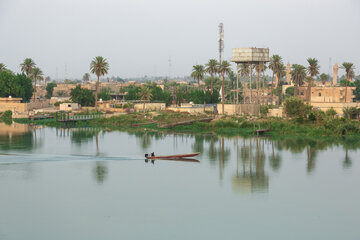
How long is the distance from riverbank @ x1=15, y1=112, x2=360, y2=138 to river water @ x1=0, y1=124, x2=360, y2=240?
19.4 ft

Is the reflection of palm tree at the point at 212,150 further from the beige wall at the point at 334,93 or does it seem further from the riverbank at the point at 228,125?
the beige wall at the point at 334,93

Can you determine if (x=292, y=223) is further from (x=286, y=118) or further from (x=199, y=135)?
(x=286, y=118)

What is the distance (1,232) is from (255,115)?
60.5 m

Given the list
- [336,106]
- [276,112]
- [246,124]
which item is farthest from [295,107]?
[336,106]

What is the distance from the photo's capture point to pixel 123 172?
49406 mm

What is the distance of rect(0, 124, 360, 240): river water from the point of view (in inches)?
1288

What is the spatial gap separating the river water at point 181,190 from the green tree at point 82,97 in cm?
4179

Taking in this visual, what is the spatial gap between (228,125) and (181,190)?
126ft

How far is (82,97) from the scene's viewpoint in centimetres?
10944

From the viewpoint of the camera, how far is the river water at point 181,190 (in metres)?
32.7

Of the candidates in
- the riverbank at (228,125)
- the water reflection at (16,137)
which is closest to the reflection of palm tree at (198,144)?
the riverbank at (228,125)

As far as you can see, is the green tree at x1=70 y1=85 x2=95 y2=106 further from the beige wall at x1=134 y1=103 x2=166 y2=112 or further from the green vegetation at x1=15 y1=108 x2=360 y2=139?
the green vegetation at x1=15 y1=108 x2=360 y2=139

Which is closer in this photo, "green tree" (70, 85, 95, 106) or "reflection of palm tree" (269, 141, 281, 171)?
"reflection of palm tree" (269, 141, 281, 171)

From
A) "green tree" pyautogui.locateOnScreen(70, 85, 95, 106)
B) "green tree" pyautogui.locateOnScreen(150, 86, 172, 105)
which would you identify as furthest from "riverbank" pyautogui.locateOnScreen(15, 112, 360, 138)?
"green tree" pyautogui.locateOnScreen(150, 86, 172, 105)
